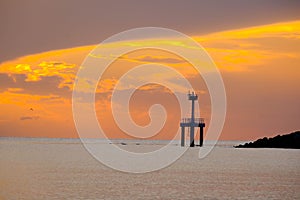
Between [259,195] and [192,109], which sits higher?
[192,109]

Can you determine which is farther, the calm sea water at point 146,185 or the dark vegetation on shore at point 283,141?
the dark vegetation on shore at point 283,141

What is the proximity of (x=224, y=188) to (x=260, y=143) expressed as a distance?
425 feet

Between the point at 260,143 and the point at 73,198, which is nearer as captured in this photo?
the point at 73,198

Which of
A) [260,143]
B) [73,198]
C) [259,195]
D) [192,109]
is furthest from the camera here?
[260,143]

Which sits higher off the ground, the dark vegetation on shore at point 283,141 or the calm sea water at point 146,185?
the dark vegetation on shore at point 283,141

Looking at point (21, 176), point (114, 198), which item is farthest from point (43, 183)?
point (114, 198)

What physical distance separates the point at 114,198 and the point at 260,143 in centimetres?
14020

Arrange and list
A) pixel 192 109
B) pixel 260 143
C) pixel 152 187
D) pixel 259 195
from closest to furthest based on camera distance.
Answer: pixel 259 195
pixel 152 187
pixel 192 109
pixel 260 143

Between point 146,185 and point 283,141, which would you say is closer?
point 146,185

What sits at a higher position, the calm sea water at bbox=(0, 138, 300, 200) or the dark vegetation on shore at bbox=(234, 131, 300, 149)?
the dark vegetation on shore at bbox=(234, 131, 300, 149)

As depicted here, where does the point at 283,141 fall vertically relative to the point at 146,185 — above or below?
above

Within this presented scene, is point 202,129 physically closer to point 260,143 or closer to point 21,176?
point 260,143

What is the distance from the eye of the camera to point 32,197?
50.3m

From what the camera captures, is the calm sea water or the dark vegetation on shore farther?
the dark vegetation on shore
